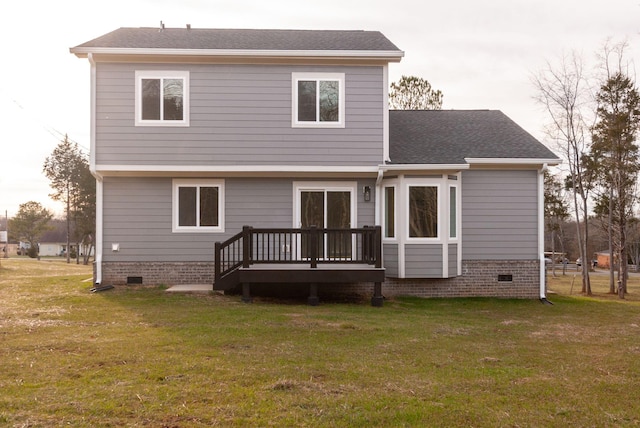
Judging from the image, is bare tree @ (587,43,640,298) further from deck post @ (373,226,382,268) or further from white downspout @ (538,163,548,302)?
deck post @ (373,226,382,268)

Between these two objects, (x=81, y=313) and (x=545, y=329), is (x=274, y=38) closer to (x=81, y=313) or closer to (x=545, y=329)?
(x=81, y=313)

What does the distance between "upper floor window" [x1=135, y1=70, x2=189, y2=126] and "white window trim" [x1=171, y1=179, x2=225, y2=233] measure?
1.35m

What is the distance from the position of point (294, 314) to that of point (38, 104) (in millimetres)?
12392

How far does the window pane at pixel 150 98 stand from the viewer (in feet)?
41.0

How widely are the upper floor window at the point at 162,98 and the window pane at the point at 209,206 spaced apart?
1.61 meters

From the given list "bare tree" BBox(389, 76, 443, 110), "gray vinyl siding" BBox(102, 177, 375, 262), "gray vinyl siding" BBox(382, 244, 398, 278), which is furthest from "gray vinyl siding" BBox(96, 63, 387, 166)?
"bare tree" BBox(389, 76, 443, 110)

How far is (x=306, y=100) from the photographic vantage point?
12.7m

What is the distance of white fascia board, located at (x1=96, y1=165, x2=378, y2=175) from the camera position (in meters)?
12.3

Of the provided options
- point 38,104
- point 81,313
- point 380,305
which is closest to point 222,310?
point 81,313

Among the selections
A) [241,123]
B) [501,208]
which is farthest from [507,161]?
[241,123]

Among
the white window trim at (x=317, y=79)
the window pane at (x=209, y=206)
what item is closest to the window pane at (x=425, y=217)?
the white window trim at (x=317, y=79)

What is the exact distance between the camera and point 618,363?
21.6ft

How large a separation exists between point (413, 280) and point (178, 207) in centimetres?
567

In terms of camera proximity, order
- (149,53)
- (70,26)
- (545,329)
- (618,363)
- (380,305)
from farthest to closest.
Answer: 1. (70,26)
2. (149,53)
3. (380,305)
4. (545,329)
5. (618,363)
